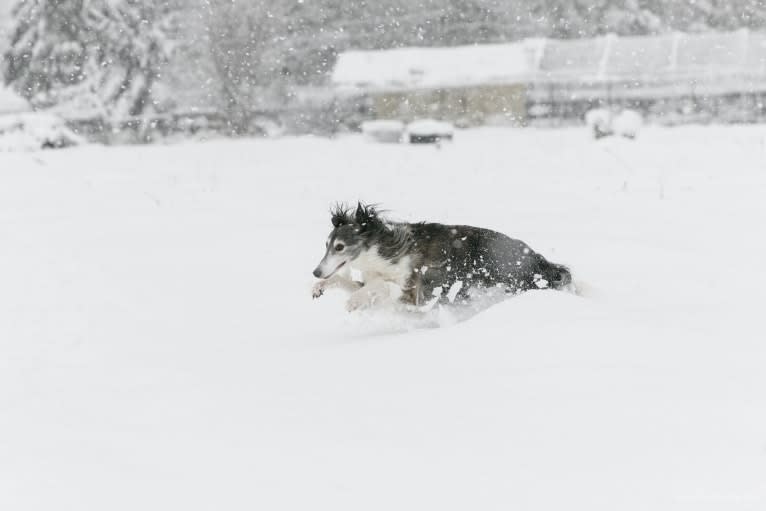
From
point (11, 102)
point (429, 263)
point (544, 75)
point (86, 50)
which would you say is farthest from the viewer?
point (544, 75)

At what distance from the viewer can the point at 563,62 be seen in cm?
5669

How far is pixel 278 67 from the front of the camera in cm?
5981

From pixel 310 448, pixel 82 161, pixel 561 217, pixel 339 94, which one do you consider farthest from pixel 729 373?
pixel 339 94

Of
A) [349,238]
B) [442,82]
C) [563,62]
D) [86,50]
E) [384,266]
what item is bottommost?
[384,266]

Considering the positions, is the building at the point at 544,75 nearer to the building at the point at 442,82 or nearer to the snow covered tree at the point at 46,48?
the building at the point at 442,82

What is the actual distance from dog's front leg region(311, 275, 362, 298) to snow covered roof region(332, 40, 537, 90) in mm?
48593

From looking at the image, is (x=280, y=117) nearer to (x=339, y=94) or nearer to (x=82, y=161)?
(x=339, y=94)

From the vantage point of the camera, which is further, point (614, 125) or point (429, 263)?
point (614, 125)

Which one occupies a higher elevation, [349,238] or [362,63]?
[362,63]

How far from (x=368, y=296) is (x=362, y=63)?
5191cm

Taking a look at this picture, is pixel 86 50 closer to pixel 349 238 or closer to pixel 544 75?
pixel 544 75

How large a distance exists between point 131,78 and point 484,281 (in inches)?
1857

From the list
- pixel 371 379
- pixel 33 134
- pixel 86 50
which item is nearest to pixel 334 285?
pixel 371 379

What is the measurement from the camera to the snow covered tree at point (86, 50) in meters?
48.3
